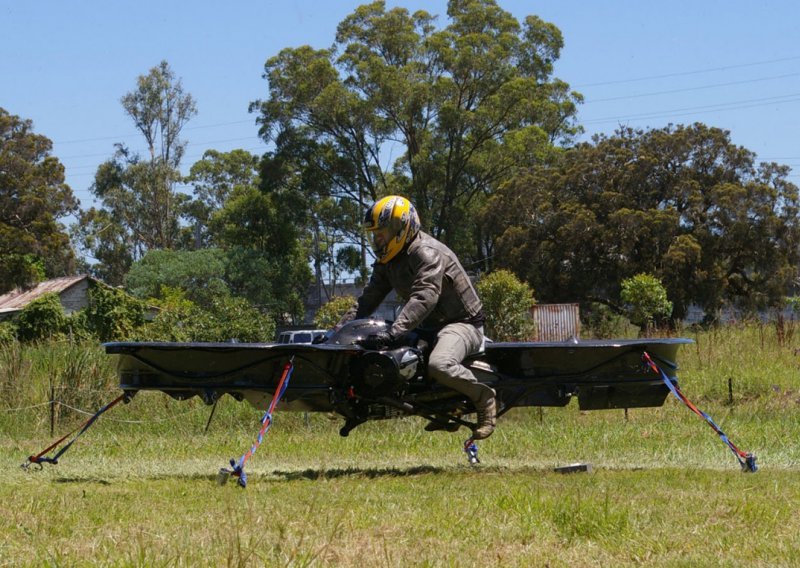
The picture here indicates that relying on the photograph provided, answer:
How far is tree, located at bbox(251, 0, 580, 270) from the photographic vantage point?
55500mm

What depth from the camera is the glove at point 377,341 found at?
8508mm

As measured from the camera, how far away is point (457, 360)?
28.4ft

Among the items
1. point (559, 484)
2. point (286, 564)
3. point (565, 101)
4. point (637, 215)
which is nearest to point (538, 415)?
point (559, 484)

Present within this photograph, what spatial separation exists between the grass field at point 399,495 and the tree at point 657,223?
30.4m

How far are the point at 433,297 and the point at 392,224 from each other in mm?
695

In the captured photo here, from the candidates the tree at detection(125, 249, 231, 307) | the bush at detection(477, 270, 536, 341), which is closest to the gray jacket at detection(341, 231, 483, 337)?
the bush at detection(477, 270, 536, 341)

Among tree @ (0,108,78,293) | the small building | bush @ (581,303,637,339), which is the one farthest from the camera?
the small building

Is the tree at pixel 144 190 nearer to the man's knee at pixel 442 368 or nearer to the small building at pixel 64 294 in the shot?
the small building at pixel 64 294

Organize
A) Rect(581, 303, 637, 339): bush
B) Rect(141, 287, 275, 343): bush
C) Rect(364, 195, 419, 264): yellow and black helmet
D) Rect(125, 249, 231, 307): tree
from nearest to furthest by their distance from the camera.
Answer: Rect(364, 195, 419, 264): yellow and black helmet < Rect(141, 287, 275, 343): bush < Rect(581, 303, 637, 339): bush < Rect(125, 249, 231, 307): tree

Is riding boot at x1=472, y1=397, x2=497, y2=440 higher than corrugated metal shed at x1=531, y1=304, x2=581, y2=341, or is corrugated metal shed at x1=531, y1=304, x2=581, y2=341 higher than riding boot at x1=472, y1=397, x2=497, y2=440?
corrugated metal shed at x1=531, y1=304, x2=581, y2=341

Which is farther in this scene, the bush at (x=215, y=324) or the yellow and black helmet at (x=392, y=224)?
the bush at (x=215, y=324)

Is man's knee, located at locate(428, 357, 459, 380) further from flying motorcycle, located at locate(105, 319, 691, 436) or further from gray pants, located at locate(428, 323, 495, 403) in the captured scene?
flying motorcycle, located at locate(105, 319, 691, 436)

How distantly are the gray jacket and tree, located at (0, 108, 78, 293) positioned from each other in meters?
42.3

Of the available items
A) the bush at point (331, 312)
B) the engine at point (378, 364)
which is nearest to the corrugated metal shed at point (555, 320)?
the bush at point (331, 312)
